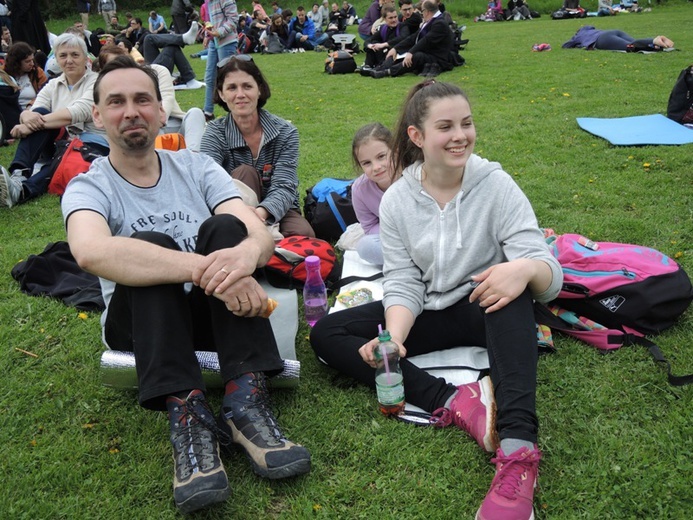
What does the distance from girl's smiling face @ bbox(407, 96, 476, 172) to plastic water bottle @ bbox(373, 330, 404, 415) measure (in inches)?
33.6

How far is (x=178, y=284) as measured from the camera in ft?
7.97

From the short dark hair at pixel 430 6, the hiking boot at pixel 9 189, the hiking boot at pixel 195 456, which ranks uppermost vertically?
the short dark hair at pixel 430 6

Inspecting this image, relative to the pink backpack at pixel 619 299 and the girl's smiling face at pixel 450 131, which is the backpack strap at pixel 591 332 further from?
the girl's smiling face at pixel 450 131

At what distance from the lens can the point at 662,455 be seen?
2350 mm

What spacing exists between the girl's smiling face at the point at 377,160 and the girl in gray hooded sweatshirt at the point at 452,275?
2.56 ft

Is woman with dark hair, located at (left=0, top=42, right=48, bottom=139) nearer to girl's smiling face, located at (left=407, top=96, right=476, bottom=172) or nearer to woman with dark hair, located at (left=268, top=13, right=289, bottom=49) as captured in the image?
girl's smiling face, located at (left=407, top=96, right=476, bottom=172)

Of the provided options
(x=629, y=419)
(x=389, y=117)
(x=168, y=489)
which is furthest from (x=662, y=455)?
(x=389, y=117)

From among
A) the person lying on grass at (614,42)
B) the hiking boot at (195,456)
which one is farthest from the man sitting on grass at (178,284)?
the person lying on grass at (614,42)

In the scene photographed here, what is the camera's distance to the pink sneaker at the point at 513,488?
2035 millimetres

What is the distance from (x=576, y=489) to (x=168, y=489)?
60.8 inches

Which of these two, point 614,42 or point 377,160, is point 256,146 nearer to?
point 377,160

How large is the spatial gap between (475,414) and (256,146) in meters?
2.65

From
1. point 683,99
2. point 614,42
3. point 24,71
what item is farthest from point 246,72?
point 614,42

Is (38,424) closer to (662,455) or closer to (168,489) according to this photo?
(168,489)
